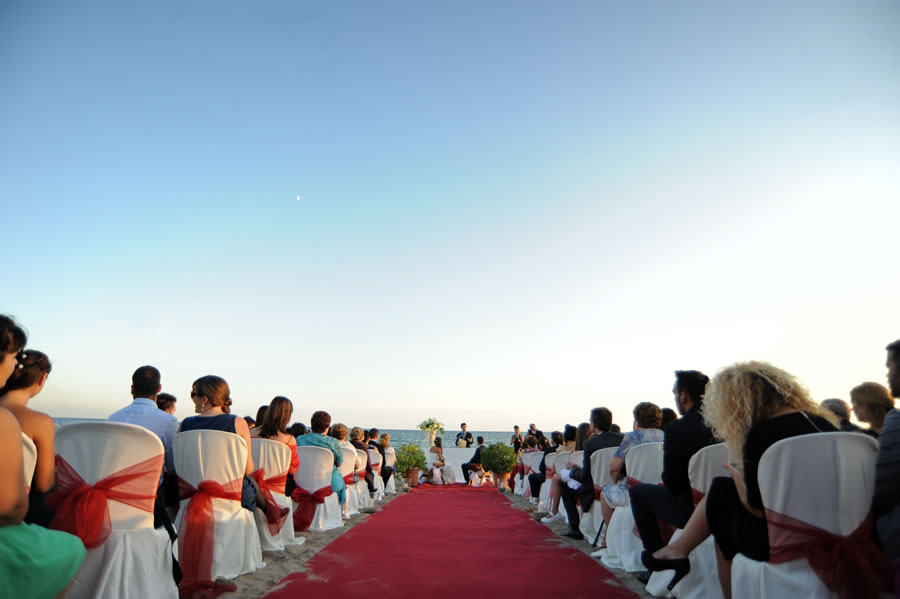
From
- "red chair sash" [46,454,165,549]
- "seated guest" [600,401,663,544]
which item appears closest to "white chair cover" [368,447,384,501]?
"seated guest" [600,401,663,544]

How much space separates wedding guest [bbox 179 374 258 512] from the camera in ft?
12.6

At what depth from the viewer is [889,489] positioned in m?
2.06

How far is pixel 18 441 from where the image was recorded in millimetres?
1833

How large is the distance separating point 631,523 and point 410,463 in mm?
10181

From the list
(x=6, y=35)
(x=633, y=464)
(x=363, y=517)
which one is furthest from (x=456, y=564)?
(x=6, y=35)

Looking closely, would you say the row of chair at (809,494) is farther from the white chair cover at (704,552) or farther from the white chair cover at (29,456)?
the white chair cover at (29,456)

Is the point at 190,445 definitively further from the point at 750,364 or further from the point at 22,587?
the point at 750,364

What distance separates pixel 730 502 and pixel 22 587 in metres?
2.91

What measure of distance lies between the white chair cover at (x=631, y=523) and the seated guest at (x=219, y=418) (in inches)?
111

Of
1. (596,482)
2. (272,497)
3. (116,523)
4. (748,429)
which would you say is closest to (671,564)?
(748,429)

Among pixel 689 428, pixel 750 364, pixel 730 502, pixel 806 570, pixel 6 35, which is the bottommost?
pixel 806 570

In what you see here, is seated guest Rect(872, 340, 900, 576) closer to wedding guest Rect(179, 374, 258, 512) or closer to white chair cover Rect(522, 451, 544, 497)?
wedding guest Rect(179, 374, 258, 512)

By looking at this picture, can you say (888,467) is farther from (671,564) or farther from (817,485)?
(671,564)

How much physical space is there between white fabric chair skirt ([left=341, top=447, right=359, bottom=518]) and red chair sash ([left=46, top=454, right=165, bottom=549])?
4201mm
